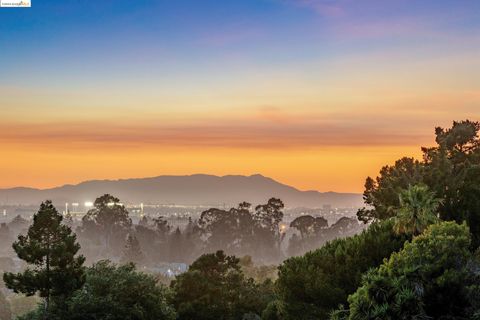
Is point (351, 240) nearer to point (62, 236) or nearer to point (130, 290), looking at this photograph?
point (130, 290)

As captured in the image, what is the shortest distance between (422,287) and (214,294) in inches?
917

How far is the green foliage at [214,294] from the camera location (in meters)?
39.7

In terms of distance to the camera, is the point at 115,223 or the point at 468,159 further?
the point at 115,223

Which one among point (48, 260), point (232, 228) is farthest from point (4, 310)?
point (232, 228)

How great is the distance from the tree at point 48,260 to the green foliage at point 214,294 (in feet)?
33.7

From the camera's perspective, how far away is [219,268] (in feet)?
143

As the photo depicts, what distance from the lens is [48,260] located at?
1265 inches

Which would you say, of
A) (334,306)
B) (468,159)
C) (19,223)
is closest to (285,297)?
(334,306)

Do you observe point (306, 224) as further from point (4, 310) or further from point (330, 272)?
point (330, 272)

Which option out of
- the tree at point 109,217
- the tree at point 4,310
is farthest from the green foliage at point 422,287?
the tree at point 109,217

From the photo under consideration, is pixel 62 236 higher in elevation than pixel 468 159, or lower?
lower

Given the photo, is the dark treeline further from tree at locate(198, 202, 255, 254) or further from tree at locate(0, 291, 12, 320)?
tree at locate(198, 202, 255, 254)

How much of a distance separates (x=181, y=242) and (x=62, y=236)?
332 ft

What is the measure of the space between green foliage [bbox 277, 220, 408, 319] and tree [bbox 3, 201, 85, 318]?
13.2 metres
